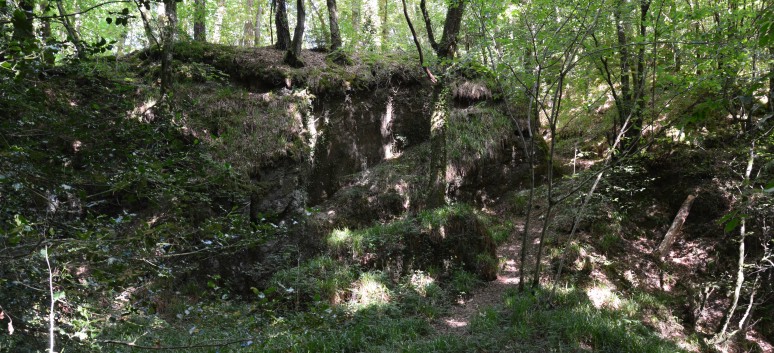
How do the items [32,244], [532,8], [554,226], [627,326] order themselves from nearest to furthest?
[32,244]
[627,326]
[532,8]
[554,226]

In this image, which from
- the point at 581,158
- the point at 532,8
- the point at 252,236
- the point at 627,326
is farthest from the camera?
the point at 581,158

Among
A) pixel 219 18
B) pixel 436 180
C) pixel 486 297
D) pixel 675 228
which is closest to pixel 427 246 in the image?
pixel 486 297

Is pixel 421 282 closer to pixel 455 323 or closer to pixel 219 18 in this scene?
pixel 455 323

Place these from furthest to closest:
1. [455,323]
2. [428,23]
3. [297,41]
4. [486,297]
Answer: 1. [297,41]
2. [428,23]
3. [486,297]
4. [455,323]

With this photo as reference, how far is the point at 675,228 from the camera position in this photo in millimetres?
9477

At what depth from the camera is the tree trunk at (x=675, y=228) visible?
932 cm

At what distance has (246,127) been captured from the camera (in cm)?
941

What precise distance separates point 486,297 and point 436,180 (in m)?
2.87

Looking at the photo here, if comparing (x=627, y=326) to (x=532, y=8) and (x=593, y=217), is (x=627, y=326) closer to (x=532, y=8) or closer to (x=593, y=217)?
(x=593, y=217)

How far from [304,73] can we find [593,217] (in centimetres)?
771

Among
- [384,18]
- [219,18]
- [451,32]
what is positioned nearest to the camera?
[451,32]

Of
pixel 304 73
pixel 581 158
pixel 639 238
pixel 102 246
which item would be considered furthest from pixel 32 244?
pixel 581 158

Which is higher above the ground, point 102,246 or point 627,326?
point 102,246

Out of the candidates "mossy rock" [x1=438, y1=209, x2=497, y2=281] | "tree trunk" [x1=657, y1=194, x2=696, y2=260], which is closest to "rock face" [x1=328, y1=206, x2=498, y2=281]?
"mossy rock" [x1=438, y1=209, x2=497, y2=281]
